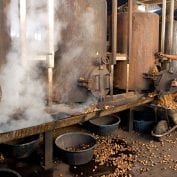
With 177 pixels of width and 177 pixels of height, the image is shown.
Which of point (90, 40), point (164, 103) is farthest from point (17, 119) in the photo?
point (164, 103)

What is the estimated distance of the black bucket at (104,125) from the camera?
13.0ft

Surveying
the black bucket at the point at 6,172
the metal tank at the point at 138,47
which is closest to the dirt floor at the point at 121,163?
the black bucket at the point at 6,172

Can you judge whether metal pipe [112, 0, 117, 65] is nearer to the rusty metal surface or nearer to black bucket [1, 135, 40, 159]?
the rusty metal surface

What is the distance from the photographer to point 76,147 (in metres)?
3.45

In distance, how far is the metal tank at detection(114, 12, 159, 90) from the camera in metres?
4.17

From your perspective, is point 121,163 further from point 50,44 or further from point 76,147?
point 50,44

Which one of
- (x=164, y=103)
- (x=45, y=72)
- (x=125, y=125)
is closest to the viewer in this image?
(x=45, y=72)

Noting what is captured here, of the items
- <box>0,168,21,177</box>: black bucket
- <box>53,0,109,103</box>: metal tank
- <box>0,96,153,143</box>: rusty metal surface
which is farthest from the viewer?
<box>53,0,109,103</box>: metal tank

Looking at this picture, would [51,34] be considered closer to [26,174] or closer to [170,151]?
[26,174]

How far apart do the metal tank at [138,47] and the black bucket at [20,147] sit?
184cm

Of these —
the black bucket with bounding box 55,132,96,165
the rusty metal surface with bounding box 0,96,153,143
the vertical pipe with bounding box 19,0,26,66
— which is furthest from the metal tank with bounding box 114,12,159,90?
the vertical pipe with bounding box 19,0,26,66

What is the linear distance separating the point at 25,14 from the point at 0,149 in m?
1.80

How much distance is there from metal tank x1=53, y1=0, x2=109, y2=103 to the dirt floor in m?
0.83

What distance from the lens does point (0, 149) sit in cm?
334
